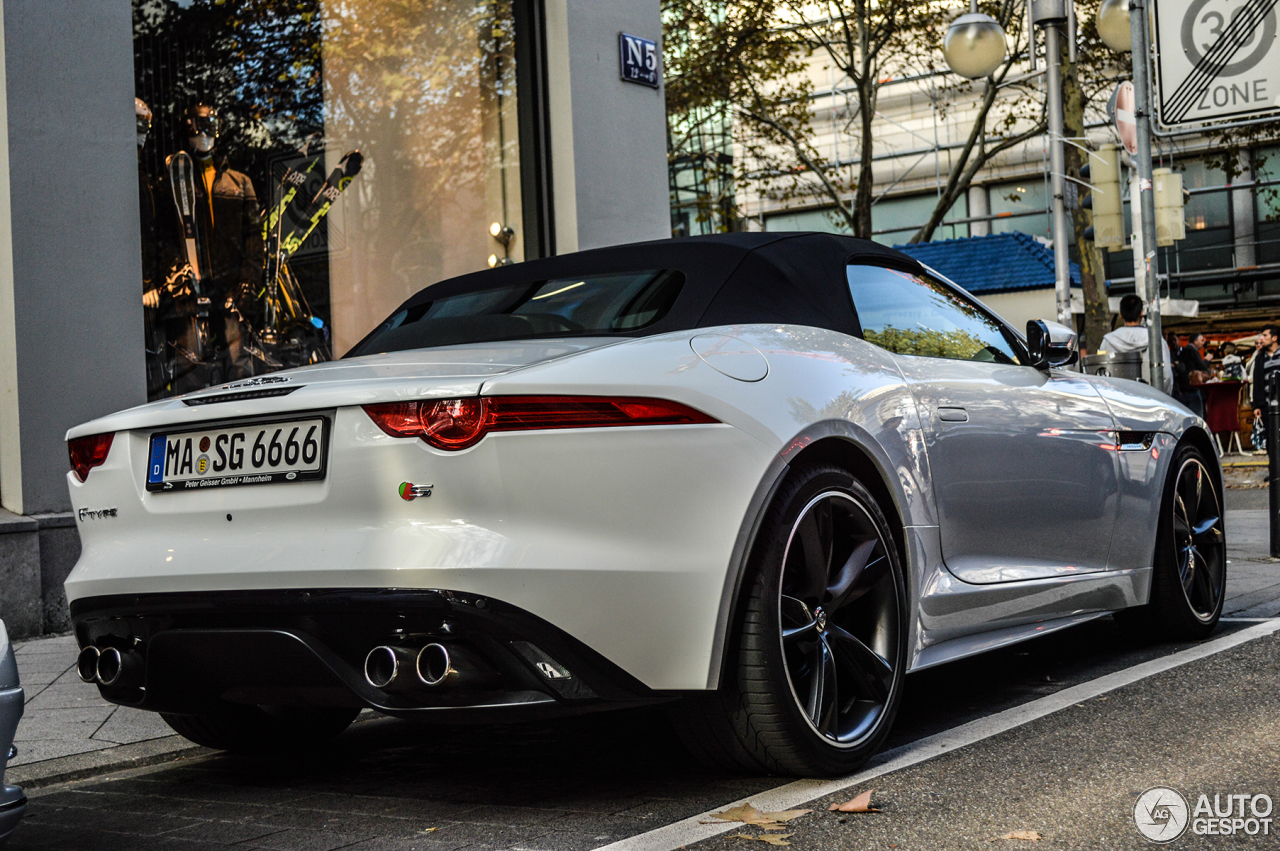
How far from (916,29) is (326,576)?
22022mm

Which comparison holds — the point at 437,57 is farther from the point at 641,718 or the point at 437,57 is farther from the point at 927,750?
the point at 927,750

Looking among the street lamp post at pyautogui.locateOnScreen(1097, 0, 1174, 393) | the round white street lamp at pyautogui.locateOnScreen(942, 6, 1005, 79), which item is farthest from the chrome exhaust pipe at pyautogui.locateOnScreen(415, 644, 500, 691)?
the round white street lamp at pyautogui.locateOnScreen(942, 6, 1005, 79)

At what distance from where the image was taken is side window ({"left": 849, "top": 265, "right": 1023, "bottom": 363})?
13.8 feet

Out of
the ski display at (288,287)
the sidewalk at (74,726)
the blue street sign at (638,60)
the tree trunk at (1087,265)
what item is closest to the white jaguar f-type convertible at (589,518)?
the sidewalk at (74,726)

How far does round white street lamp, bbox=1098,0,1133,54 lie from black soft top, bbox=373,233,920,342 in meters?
10.4

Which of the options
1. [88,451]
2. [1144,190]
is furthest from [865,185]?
[88,451]

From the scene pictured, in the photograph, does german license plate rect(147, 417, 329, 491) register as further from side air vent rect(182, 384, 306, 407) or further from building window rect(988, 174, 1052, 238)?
building window rect(988, 174, 1052, 238)

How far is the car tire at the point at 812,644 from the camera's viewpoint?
10.8 feet

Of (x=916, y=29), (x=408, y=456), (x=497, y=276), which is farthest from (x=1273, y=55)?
(x=916, y=29)

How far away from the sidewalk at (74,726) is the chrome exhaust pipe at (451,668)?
175cm

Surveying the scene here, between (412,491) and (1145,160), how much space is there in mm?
9068

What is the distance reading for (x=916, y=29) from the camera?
76.6 ft

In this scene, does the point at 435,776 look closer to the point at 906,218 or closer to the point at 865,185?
the point at 865,185

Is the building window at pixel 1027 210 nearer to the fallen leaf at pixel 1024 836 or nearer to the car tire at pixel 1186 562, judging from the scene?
the car tire at pixel 1186 562
